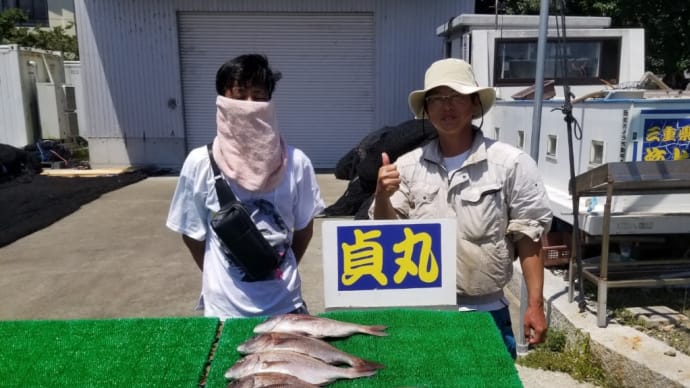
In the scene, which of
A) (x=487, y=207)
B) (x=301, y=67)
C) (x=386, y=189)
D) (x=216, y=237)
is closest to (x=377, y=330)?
(x=386, y=189)

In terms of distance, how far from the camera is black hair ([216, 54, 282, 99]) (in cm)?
230

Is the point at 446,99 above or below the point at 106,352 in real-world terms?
above

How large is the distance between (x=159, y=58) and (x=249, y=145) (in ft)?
38.3

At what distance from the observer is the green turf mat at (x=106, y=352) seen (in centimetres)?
192

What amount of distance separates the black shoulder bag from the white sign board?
26 cm

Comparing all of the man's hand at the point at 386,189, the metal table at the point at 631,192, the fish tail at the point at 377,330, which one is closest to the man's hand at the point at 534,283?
the man's hand at the point at 386,189

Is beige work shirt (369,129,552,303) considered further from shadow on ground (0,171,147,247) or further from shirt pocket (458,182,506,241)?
shadow on ground (0,171,147,247)

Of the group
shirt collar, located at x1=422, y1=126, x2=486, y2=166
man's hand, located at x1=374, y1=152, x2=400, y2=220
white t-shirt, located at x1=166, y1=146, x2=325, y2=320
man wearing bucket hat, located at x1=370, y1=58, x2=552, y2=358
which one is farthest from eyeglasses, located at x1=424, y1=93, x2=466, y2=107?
white t-shirt, located at x1=166, y1=146, x2=325, y2=320

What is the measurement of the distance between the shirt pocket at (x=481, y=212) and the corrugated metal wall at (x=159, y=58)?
10.9 metres

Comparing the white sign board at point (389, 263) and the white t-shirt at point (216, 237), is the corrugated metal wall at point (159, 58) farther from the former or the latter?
the white sign board at point (389, 263)

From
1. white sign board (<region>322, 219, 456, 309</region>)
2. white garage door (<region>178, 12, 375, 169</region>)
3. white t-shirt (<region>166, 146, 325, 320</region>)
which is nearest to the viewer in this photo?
white sign board (<region>322, 219, 456, 309</region>)

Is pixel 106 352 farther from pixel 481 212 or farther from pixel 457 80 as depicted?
pixel 457 80

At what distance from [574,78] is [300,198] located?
20.2 ft

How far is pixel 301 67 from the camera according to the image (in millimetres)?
13266
